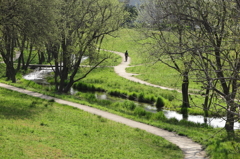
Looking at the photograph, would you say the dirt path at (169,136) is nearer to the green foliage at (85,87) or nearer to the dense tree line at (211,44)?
the dense tree line at (211,44)

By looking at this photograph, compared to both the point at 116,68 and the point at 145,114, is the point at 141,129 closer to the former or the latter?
the point at 145,114

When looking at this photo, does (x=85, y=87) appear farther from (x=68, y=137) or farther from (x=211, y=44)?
(x=211, y=44)

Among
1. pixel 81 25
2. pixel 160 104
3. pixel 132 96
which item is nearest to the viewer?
pixel 81 25

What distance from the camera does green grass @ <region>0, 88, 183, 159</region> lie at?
11.0 m

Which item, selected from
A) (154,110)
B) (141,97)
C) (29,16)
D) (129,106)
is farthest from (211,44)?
(141,97)

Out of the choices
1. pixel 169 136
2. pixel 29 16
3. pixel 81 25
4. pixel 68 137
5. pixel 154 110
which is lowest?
pixel 169 136

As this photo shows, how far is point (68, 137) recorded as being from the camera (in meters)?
13.0

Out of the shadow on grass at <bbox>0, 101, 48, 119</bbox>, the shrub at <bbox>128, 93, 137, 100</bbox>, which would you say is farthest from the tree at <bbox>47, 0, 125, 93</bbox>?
the shadow on grass at <bbox>0, 101, 48, 119</bbox>

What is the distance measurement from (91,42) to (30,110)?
1096 cm

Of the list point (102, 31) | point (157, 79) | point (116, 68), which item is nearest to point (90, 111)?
point (102, 31)

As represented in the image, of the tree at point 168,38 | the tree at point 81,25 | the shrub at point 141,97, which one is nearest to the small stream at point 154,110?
the tree at point 168,38

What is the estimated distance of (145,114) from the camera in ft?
68.6

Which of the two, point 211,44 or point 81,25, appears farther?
point 81,25

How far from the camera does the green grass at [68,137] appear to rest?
1097 cm
